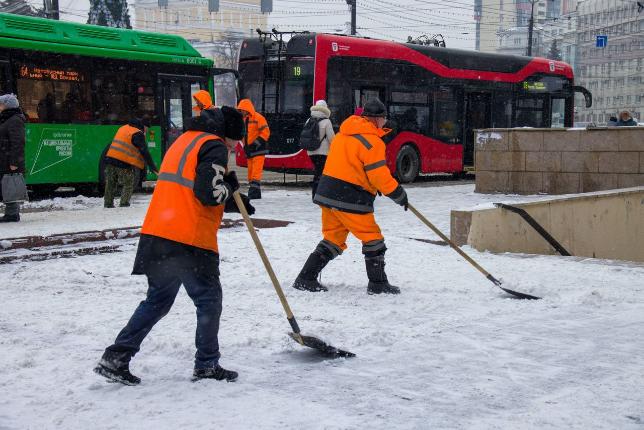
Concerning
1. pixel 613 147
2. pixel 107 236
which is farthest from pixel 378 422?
pixel 613 147

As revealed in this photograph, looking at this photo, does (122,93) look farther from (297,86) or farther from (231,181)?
(231,181)

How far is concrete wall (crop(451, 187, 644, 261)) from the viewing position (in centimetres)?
964

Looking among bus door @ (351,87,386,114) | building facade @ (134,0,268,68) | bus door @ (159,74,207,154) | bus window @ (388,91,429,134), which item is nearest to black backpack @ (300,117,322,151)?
bus door @ (159,74,207,154)

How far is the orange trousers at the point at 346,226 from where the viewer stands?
23.4 ft

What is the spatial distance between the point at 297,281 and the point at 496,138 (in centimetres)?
962

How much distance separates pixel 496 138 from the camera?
637 inches

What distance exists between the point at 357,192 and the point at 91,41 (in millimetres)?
10790

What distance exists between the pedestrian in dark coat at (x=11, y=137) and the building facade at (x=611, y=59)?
4196 inches

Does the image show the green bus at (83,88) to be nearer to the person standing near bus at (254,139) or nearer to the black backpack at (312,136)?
the person standing near bus at (254,139)

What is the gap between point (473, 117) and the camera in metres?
22.9

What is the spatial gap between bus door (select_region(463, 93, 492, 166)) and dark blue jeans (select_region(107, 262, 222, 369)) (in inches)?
723

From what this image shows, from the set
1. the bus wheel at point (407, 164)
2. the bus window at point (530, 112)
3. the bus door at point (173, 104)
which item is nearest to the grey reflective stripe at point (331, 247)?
the bus door at point (173, 104)

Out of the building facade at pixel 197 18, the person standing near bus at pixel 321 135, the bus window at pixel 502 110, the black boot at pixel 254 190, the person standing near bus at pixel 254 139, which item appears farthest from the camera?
the building facade at pixel 197 18

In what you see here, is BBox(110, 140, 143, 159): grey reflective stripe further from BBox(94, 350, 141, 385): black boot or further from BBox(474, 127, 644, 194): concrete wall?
BBox(94, 350, 141, 385): black boot
